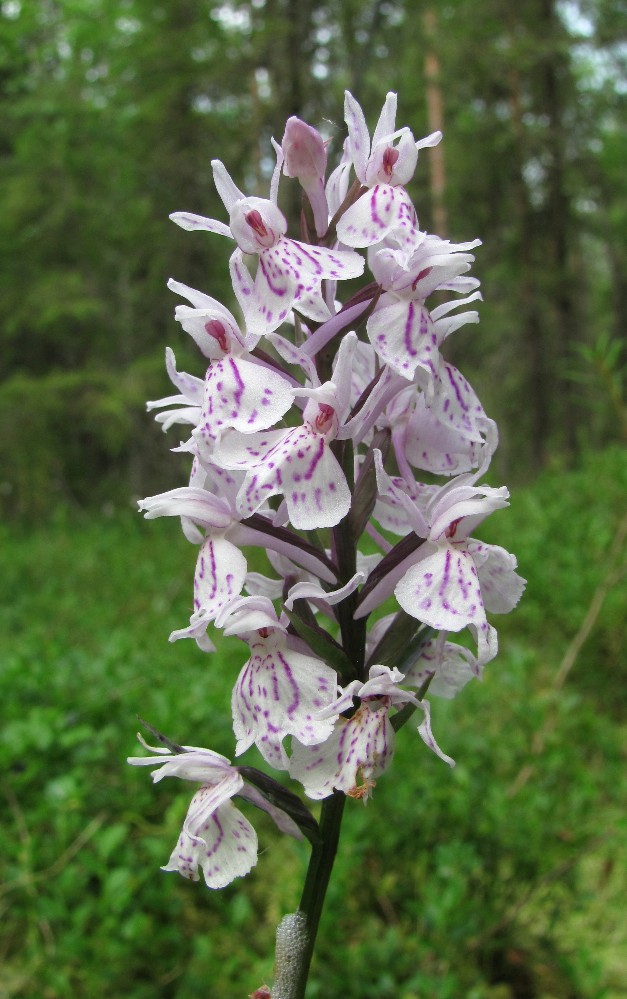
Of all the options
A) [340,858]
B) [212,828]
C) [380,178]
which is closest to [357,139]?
[380,178]

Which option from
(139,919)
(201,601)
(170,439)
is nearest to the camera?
(201,601)

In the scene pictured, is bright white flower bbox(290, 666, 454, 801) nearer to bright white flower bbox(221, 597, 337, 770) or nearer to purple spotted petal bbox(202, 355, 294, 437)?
bright white flower bbox(221, 597, 337, 770)

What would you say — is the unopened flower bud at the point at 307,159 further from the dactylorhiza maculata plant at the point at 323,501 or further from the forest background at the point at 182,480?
the forest background at the point at 182,480

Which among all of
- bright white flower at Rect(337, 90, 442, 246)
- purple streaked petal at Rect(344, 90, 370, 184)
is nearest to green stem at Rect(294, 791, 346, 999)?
bright white flower at Rect(337, 90, 442, 246)

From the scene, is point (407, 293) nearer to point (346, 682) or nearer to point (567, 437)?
point (346, 682)

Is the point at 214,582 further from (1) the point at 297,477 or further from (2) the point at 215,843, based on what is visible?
(2) the point at 215,843

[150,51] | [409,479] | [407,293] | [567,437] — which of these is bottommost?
[567,437]

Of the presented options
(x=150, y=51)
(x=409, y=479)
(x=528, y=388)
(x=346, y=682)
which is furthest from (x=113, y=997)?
(x=528, y=388)
